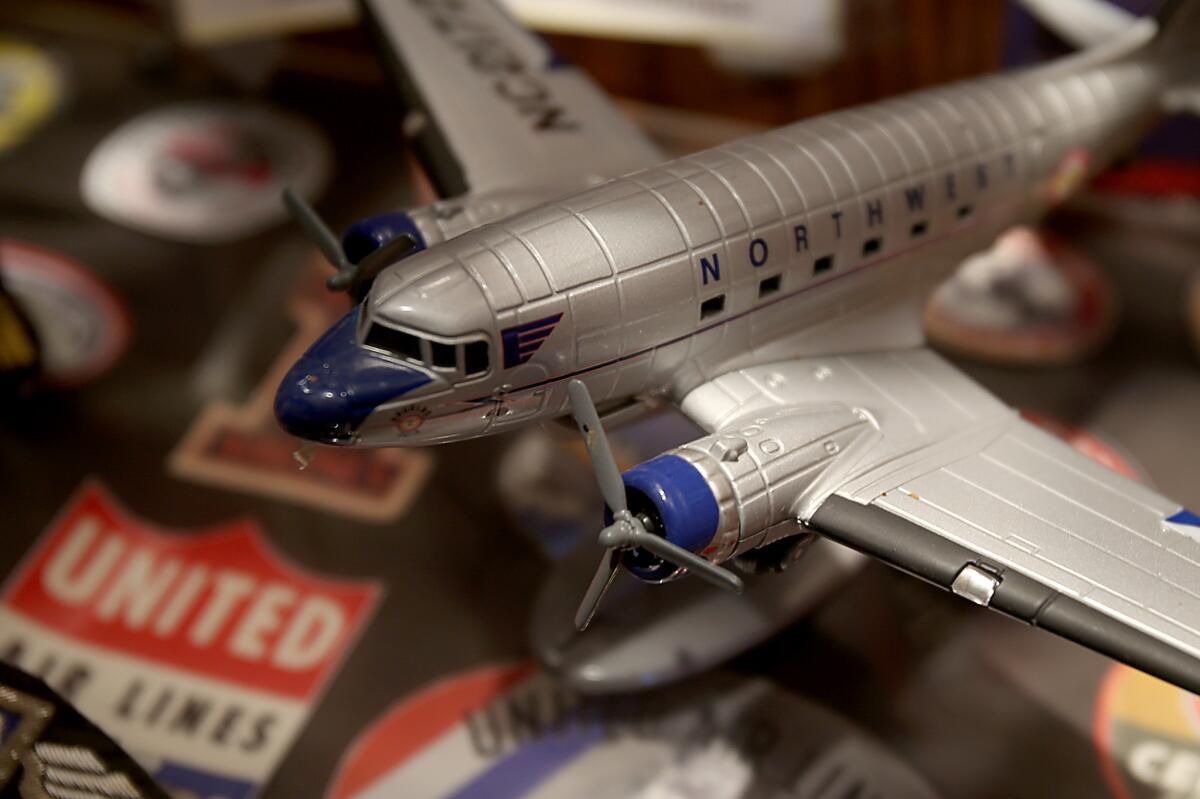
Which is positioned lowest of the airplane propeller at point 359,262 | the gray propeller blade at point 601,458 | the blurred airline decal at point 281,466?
the blurred airline decal at point 281,466

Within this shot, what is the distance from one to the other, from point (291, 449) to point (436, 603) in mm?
1914

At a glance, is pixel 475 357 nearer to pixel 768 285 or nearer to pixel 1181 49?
pixel 768 285

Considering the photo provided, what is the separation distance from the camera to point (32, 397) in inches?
393

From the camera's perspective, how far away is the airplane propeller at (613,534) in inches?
239

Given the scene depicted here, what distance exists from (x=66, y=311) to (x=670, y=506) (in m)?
6.89

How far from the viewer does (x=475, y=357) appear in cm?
645

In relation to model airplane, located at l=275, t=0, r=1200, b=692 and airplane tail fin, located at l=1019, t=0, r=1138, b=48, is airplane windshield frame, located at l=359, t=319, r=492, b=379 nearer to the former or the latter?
model airplane, located at l=275, t=0, r=1200, b=692

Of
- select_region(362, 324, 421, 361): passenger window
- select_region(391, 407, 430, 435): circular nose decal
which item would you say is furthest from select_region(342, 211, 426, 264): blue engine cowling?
select_region(391, 407, 430, 435): circular nose decal

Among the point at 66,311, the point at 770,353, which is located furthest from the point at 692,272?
the point at 66,311

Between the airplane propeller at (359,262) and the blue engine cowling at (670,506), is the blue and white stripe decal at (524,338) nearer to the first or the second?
the blue engine cowling at (670,506)

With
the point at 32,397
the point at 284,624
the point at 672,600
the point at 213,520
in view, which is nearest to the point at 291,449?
the point at 213,520

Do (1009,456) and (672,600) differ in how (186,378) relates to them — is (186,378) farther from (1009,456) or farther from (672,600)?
(1009,456)

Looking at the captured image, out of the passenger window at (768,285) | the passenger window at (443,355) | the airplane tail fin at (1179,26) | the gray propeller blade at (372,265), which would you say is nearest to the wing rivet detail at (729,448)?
the passenger window at (768,285)

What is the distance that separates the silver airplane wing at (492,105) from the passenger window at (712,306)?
176 centimetres
